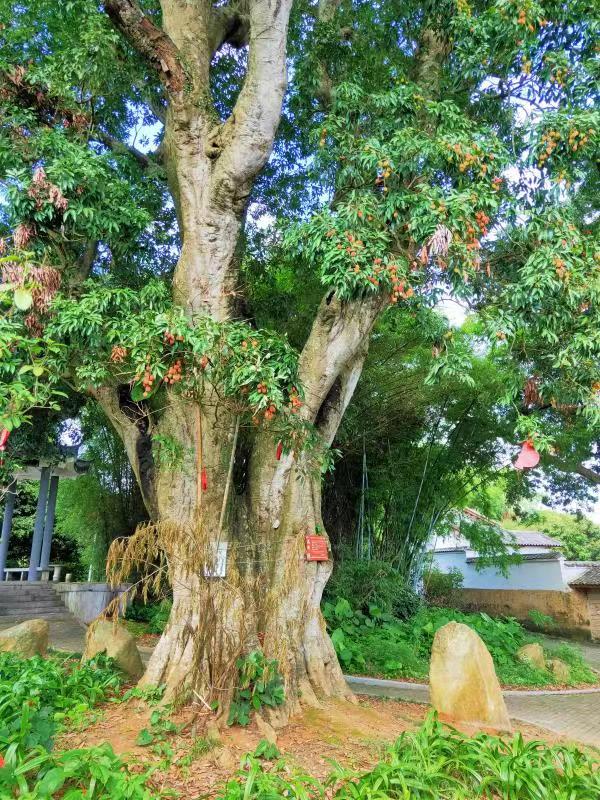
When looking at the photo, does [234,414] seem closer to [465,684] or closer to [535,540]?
[465,684]

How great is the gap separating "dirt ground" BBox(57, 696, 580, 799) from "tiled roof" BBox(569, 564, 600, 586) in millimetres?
10580

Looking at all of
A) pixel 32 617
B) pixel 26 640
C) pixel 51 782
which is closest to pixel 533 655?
pixel 26 640

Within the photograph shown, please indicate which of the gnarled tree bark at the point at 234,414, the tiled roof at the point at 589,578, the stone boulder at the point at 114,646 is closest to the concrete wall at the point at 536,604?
the tiled roof at the point at 589,578

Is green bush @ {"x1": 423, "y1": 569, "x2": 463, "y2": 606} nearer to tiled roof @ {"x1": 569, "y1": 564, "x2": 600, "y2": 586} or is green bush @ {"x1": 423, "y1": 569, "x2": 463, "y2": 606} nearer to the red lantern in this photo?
tiled roof @ {"x1": 569, "y1": 564, "x2": 600, "y2": 586}

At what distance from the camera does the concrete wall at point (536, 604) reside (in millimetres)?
13500

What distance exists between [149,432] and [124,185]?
2.15 m

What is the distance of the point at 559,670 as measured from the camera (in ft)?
25.5

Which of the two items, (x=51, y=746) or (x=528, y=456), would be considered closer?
(x=51, y=746)

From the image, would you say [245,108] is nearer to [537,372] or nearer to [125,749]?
[537,372]

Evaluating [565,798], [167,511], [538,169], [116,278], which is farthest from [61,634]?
[538,169]

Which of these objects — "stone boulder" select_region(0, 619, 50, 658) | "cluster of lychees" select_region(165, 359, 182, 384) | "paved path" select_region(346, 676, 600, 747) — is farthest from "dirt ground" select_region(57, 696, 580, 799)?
"cluster of lychees" select_region(165, 359, 182, 384)

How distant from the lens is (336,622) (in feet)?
25.7

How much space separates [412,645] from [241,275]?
209 inches

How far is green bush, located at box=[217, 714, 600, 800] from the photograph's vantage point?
290cm
